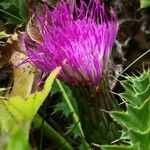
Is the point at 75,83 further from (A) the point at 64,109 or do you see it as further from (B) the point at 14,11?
(B) the point at 14,11

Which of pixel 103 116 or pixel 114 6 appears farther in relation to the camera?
pixel 114 6

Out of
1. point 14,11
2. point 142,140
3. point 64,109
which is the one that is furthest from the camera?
point 14,11

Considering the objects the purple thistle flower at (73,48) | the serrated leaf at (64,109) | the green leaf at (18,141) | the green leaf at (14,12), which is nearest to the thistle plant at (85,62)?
the purple thistle flower at (73,48)

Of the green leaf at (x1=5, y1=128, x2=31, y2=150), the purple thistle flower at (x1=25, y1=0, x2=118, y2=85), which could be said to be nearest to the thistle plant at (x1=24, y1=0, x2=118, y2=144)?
the purple thistle flower at (x1=25, y1=0, x2=118, y2=85)

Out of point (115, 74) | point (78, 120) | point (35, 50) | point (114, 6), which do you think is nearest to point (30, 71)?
point (35, 50)

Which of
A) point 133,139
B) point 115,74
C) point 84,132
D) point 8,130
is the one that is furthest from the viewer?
point 115,74

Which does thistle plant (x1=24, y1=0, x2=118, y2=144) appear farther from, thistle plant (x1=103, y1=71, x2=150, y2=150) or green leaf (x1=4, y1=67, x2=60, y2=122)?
green leaf (x1=4, y1=67, x2=60, y2=122)

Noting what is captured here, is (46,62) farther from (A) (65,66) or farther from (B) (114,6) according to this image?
(B) (114,6)

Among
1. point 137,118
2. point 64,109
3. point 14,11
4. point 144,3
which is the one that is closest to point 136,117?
point 137,118
